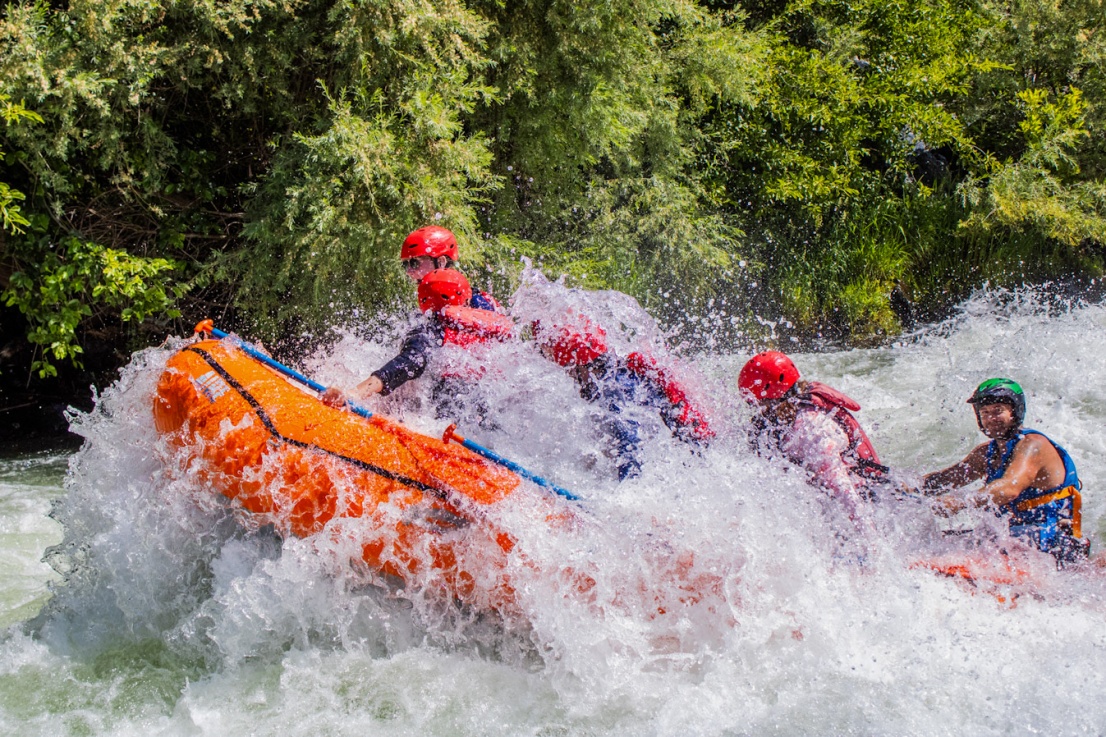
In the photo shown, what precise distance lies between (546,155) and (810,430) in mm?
5246

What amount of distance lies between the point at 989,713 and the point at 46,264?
21.5 feet

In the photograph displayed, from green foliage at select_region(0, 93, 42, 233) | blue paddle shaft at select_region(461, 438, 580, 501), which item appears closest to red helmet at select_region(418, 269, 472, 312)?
blue paddle shaft at select_region(461, 438, 580, 501)

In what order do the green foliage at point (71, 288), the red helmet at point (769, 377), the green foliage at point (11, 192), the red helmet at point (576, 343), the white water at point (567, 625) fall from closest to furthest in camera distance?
the white water at point (567, 625) < the red helmet at point (576, 343) < the red helmet at point (769, 377) < the green foliage at point (11, 192) < the green foliage at point (71, 288)

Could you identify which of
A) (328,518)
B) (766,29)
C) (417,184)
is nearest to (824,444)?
(328,518)

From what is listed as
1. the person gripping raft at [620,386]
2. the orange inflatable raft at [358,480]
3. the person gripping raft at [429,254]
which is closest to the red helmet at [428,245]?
the person gripping raft at [429,254]

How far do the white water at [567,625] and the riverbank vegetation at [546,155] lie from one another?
9.74ft

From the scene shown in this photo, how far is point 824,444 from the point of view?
4.20 metres

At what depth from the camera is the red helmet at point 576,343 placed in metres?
4.31

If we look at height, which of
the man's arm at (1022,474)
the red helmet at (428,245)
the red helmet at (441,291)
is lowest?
the man's arm at (1022,474)

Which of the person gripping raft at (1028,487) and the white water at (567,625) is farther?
the person gripping raft at (1028,487)

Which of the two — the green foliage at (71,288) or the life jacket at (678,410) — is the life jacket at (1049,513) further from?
the green foliage at (71,288)

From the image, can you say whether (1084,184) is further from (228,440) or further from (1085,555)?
(228,440)

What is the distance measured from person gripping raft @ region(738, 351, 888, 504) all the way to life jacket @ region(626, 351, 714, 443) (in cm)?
24

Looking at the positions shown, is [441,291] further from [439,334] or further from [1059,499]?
[1059,499]
